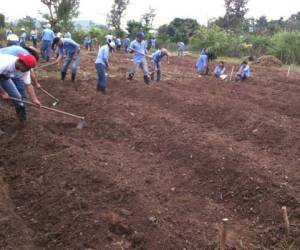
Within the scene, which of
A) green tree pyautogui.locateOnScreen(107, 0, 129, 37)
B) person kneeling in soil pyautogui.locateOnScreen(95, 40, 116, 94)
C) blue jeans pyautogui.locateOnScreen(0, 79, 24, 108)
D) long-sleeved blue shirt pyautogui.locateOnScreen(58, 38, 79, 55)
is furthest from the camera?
green tree pyautogui.locateOnScreen(107, 0, 129, 37)

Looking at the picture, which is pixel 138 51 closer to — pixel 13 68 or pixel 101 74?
pixel 101 74

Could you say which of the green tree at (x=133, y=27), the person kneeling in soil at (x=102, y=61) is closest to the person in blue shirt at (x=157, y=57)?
the person kneeling in soil at (x=102, y=61)

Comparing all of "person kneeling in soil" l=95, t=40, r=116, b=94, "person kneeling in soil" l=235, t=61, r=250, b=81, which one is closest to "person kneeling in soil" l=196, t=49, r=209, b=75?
"person kneeling in soil" l=235, t=61, r=250, b=81

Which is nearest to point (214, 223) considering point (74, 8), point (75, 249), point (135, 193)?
point (135, 193)

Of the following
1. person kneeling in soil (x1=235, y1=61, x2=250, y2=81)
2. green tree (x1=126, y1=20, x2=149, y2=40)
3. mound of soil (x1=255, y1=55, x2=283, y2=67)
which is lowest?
mound of soil (x1=255, y1=55, x2=283, y2=67)

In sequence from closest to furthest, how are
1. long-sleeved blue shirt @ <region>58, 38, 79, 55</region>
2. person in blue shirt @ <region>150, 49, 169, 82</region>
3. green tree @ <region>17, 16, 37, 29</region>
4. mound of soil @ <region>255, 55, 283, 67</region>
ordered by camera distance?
long-sleeved blue shirt @ <region>58, 38, 79, 55</region>, person in blue shirt @ <region>150, 49, 169, 82</region>, mound of soil @ <region>255, 55, 283, 67</region>, green tree @ <region>17, 16, 37, 29</region>

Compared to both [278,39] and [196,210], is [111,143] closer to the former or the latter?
[196,210]

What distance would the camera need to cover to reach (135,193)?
15.3ft

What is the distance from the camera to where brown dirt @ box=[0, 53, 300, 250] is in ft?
13.0

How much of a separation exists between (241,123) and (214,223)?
388cm

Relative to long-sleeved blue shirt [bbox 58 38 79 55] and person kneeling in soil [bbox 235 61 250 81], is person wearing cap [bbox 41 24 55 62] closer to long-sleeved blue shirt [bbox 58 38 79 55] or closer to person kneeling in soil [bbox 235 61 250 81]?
long-sleeved blue shirt [bbox 58 38 79 55]

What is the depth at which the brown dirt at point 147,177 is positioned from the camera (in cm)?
396

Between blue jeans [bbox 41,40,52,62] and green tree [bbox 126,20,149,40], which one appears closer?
blue jeans [bbox 41,40,52,62]

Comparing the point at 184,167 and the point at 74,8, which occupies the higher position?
the point at 74,8
